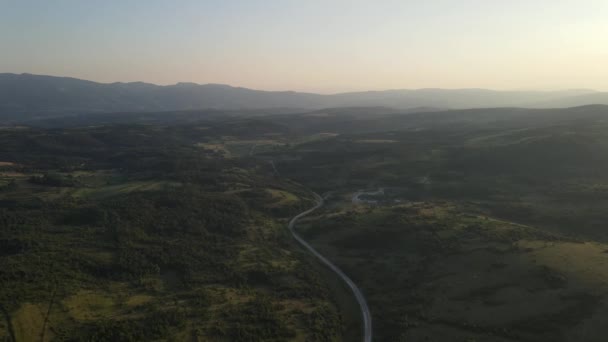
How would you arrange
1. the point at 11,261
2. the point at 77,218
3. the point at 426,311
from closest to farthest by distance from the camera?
the point at 426,311
the point at 11,261
the point at 77,218

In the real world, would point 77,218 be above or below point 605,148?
below

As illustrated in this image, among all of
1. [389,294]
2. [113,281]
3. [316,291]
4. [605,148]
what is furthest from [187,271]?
[605,148]

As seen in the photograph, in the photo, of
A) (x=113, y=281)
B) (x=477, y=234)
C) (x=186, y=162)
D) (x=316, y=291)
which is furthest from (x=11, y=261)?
(x=186, y=162)

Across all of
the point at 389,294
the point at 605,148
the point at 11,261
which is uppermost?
the point at 605,148

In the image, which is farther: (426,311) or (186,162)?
(186,162)

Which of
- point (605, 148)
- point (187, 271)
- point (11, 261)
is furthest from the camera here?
point (605, 148)

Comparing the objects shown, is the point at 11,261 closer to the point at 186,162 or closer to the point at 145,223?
the point at 145,223

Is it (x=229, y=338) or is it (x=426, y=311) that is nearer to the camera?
(x=229, y=338)

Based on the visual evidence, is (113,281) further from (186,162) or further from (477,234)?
(186,162)

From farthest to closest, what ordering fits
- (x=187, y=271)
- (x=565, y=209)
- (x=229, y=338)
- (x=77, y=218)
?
(x=565, y=209) < (x=77, y=218) < (x=187, y=271) < (x=229, y=338)
